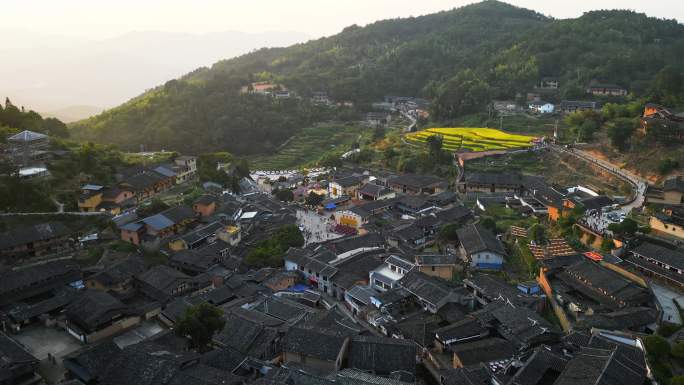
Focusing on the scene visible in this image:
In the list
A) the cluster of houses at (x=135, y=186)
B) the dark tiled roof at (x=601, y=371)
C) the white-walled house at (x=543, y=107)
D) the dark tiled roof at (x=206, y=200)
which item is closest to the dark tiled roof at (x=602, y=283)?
the dark tiled roof at (x=601, y=371)

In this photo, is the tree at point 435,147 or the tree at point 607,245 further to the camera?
the tree at point 435,147

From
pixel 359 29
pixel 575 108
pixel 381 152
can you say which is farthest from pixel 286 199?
pixel 359 29

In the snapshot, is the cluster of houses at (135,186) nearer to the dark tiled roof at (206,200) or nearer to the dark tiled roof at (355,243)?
the dark tiled roof at (206,200)

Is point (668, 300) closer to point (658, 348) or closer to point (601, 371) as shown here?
point (658, 348)

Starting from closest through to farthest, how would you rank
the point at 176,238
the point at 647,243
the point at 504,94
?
the point at 647,243 → the point at 176,238 → the point at 504,94

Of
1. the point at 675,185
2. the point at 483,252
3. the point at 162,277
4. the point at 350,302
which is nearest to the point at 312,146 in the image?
the point at 483,252

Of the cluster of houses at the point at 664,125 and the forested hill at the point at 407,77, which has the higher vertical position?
the forested hill at the point at 407,77

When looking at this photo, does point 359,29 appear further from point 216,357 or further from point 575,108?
point 216,357

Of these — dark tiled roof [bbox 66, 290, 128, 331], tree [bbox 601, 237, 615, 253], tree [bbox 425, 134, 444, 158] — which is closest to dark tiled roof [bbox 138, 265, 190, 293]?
dark tiled roof [bbox 66, 290, 128, 331]
